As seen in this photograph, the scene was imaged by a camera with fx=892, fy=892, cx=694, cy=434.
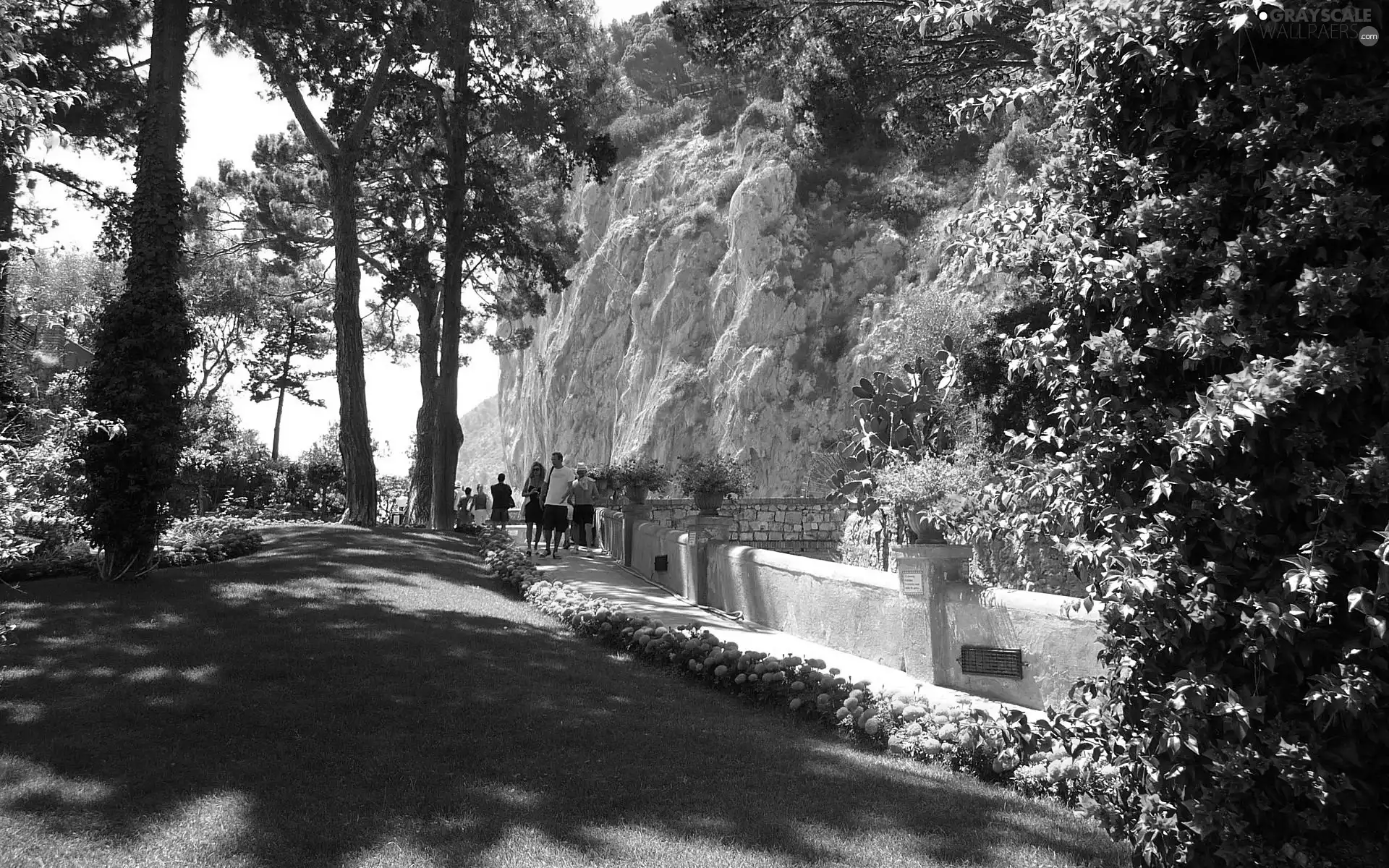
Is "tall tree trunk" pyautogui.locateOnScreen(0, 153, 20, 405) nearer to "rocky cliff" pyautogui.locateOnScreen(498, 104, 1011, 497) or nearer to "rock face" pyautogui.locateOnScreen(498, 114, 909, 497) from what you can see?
"rock face" pyautogui.locateOnScreen(498, 114, 909, 497)

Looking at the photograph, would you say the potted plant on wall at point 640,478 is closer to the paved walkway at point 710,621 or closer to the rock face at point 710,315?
the paved walkway at point 710,621

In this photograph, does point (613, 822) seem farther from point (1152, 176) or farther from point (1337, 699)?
point (1152, 176)

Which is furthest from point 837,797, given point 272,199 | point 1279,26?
point 272,199

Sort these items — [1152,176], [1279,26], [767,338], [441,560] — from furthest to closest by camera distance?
[767,338]
[441,560]
[1152,176]
[1279,26]

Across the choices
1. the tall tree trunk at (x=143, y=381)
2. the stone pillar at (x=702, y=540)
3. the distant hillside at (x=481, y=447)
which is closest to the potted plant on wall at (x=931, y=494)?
the stone pillar at (x=702, y=540)

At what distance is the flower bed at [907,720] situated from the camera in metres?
3.75

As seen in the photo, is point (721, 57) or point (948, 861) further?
point (721, 57)

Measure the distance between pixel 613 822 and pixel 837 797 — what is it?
1.10 m

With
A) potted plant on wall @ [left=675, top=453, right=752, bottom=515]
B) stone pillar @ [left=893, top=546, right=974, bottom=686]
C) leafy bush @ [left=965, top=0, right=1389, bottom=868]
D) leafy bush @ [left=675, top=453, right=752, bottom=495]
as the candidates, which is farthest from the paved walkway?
leafy bush @ [left=965, top=0, right=1389, bottom=868]

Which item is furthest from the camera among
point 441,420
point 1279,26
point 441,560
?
point 441,420

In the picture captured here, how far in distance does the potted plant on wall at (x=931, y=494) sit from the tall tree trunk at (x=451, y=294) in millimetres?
14247

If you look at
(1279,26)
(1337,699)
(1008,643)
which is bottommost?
(1008,643)

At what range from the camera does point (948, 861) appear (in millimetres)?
3502

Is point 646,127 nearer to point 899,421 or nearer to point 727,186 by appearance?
point 727,186
